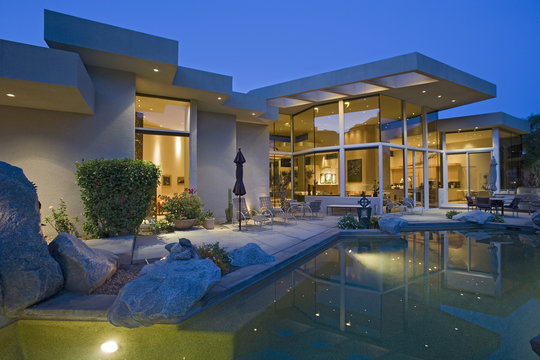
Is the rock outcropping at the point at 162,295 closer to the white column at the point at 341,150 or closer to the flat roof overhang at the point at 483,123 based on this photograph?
the white column at the point at 341,150

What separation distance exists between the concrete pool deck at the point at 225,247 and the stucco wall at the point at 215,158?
9.56 feet

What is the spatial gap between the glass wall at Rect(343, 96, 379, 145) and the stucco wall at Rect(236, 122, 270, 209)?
13.3 feet

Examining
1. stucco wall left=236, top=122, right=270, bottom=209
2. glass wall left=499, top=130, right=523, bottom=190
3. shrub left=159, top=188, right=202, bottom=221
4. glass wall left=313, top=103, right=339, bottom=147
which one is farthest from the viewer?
glass wall left=499, top=130, right=523, bottom=190

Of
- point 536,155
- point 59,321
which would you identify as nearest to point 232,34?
point 536,155

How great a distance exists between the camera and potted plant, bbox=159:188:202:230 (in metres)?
8.80

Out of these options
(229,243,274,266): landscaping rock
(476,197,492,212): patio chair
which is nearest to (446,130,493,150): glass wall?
(476,197,492,212): patio chair

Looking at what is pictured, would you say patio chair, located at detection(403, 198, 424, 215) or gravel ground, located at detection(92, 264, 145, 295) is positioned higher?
patio chair, located at detection(403, 198, 424, 215)

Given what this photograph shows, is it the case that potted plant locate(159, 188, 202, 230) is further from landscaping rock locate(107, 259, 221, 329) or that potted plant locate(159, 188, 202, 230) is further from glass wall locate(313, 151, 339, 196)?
glass wall locate(313, 151, 339, 196)

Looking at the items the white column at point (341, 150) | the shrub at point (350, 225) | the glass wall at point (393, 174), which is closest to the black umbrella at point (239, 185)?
the shrub at point (350, 225)

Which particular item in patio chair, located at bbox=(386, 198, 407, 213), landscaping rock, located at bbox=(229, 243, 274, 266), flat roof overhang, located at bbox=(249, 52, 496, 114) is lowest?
landscaping rock, located at bbox=(229, 243, 274, 266)

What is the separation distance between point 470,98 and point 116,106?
14.9 m

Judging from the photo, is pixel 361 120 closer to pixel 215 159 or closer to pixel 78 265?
pixel 215 159

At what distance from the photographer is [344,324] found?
10.8 ft

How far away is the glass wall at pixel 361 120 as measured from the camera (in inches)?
520
